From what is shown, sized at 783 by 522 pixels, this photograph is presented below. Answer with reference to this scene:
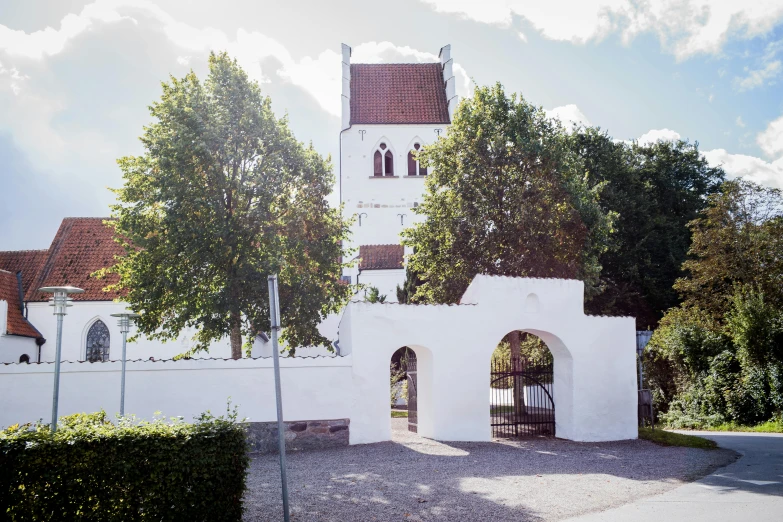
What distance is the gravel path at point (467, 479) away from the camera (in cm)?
858

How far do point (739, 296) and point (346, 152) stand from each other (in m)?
25.9

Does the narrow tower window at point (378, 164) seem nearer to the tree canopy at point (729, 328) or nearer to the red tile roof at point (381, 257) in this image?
the red tile roof at point (381, 257)

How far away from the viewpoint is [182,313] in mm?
18375

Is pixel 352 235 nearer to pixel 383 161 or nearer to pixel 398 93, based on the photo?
pixel 383 161

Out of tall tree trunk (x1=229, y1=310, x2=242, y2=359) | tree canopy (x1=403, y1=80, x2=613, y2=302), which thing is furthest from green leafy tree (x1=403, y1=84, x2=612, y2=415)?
tall tree trunk (x1=229, y1=310, x2=242, y2=359)

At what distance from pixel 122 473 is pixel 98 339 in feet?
82.1

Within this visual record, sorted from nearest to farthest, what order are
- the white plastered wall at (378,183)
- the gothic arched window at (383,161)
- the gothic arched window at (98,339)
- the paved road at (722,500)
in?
the paved road at (722,500), the gothic arched window at (98,339), the white plastered wall at (378,183), the gothic arched window at (383,161)

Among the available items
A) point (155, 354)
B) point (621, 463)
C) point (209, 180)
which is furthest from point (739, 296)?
point (155, 354)

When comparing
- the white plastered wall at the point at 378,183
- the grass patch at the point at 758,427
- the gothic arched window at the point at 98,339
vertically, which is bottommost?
the grass patch at the point at 758,427

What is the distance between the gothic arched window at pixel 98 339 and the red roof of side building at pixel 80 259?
1.34 metres

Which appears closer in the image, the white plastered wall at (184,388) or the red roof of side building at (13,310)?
the white plastered wall at (184,388)

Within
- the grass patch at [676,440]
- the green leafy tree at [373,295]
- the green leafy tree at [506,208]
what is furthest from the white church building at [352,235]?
the grass patch at [676,440]

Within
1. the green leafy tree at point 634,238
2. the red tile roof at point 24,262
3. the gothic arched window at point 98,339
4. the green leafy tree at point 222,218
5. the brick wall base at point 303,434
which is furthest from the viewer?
the green leafy tree at point 634,238

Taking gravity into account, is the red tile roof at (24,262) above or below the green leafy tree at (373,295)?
above
